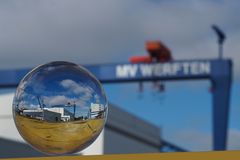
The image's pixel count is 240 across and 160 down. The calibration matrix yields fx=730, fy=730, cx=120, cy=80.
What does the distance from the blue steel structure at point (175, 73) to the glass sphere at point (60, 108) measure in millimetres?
24110

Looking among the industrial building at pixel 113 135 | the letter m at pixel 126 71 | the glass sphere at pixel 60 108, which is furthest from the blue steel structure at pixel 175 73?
the glass sphere at pixel 60 108

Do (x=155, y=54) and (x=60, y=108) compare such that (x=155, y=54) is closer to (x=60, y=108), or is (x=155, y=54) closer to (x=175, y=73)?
(x=175, y=73)

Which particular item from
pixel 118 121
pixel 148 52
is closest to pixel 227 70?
pixel 148 52

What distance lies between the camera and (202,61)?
28234mm

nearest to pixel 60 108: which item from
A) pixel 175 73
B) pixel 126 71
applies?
pixel 175 73

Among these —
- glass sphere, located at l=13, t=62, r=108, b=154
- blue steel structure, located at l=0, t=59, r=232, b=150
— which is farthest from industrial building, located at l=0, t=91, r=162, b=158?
glass sphere, located at l=13, t=62, r=108, b=154

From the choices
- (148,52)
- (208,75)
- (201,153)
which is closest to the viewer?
(201,153)

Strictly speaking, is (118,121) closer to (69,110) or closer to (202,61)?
(202,61)

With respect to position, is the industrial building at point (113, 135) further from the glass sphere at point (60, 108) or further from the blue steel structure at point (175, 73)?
the glass sphere at point (60, 108)

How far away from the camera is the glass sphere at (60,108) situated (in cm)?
364

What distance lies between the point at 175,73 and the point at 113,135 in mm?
11964

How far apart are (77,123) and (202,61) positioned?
24811 mm

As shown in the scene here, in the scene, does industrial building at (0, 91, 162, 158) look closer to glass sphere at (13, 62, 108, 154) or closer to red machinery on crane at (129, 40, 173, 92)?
red machinery on crane at (129, 40, 173, 92)

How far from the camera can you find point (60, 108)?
3607 millimetres
